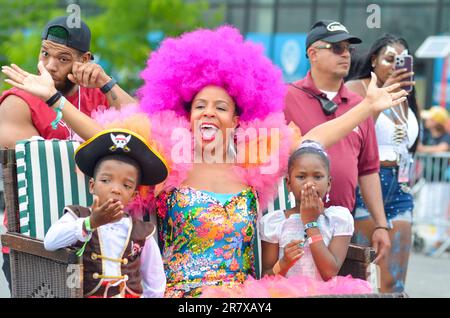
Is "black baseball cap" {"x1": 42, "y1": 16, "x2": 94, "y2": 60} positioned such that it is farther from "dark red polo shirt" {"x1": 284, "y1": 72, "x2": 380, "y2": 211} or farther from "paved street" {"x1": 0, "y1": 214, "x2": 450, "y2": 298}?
"paved street" {"x1": 0, "y1": 214, "x2": 450, "y2": 298}

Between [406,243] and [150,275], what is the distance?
99.9 inches

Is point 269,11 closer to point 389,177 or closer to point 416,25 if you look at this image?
point 416,25

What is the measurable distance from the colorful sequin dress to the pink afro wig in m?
0.43

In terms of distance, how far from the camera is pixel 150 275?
3877 mm

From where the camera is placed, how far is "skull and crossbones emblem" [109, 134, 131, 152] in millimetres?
3805

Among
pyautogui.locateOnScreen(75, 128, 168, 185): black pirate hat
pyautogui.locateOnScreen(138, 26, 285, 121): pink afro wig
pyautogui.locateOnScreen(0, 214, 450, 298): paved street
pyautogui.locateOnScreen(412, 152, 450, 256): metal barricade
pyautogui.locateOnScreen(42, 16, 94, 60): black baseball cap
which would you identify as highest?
pyautogui.locateOnScreen(42, 16, 94, 60): black baseball cap

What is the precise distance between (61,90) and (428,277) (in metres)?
5.84

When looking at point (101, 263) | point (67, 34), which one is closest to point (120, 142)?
point (101, 263)

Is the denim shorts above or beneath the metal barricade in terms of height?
above

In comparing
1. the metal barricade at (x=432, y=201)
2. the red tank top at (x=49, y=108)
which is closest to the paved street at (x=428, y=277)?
the metal barricade at (x=432, y=201)
